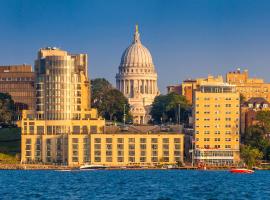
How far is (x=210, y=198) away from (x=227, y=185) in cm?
3285

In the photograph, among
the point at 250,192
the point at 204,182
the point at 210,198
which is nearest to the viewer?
the point at 210,198

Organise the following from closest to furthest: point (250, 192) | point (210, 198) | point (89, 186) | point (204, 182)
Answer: point (210, 198), point (250, 192), point (89, 186), point (204, 182)

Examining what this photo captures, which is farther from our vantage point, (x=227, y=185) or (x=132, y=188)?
(x=227, y=185)

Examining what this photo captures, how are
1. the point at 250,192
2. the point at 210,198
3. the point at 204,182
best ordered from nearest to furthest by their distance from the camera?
the point at 210,198 < the point at 250,192 < the point at 204,182

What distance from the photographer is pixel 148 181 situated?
19475 centimetres

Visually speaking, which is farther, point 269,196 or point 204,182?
point 204,182

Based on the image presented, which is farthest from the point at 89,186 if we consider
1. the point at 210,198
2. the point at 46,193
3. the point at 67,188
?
the point at 210,198

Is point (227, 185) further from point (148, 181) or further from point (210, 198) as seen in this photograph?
point (210, 198)

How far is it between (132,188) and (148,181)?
21782mm

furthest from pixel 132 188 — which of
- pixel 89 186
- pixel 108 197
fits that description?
pixel 108 197

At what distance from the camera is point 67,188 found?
173 metres

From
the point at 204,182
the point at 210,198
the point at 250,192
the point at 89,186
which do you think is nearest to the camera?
the point at 210,198

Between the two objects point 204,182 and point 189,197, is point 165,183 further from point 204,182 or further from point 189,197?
point 189,197

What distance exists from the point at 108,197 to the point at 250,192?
79.4 ft
